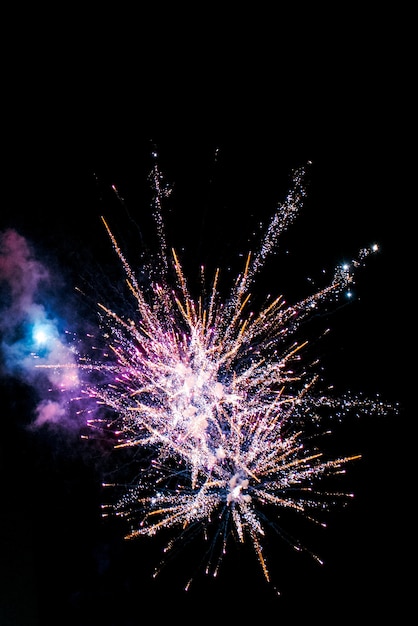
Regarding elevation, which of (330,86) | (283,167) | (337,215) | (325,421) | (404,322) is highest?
(330,86)

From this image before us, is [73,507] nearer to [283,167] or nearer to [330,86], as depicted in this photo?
[283,167]

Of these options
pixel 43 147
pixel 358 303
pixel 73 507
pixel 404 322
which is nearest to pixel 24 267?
pixel 43 147

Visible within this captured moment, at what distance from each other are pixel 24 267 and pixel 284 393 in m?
3.67

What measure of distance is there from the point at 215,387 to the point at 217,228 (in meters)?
1.88

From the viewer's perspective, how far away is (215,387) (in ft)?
15.8

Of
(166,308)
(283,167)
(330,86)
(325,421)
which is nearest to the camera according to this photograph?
(330,86)

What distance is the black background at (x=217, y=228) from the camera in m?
4.20

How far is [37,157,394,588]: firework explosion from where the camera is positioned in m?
4.82

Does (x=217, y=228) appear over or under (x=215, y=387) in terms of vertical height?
over

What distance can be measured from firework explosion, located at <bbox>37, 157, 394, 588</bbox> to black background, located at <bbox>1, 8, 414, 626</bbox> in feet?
0.81

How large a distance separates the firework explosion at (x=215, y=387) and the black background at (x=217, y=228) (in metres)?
0.25

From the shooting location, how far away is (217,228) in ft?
15.6

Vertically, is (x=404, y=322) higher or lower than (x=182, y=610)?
higher

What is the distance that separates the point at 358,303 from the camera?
17.0 ft
